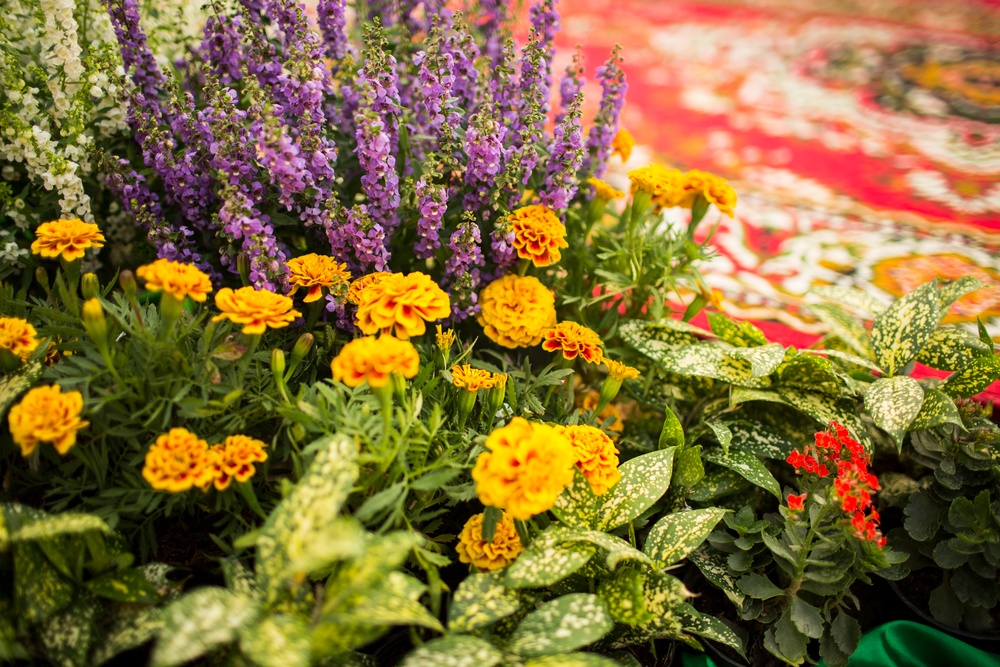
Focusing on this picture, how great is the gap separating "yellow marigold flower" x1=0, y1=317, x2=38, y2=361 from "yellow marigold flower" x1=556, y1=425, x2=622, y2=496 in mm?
639

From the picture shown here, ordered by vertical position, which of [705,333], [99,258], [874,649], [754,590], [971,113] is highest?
[971,113]

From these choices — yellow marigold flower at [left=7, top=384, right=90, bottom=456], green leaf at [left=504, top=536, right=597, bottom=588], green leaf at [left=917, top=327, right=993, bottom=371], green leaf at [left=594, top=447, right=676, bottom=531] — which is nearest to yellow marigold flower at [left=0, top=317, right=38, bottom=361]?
yellow marigold flower at [left=7, top=384, right=90, bottom=456]

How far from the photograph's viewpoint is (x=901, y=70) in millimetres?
1815

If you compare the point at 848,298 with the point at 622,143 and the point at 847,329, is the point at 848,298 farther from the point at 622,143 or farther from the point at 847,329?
the point at 622,143

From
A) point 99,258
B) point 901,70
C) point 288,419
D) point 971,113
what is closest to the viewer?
point 288,419

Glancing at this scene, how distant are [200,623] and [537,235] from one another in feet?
2.08

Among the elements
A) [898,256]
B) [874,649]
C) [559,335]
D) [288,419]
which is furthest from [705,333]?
[288,419]

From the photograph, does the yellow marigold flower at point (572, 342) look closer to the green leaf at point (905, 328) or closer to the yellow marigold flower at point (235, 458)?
the yellow marigold flower at point (235, 458)

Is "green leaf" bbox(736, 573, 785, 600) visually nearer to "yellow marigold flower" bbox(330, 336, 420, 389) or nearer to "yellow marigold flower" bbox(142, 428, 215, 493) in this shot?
"yellow marigold flower" bbox(330, 336, 420, 389)

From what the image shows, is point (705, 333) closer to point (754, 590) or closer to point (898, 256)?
point (754, 590)

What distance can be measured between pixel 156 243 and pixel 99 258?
11.4 inches

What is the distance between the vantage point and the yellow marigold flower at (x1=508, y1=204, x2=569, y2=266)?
0.94 metres

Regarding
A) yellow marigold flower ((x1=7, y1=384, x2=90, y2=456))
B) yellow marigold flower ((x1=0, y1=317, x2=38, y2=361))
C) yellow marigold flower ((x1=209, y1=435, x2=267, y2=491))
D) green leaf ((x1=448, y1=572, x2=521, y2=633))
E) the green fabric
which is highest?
yellow marigold flower ((x1=0, y1=317, x2=38, y2=361))

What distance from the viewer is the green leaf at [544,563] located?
70cm
